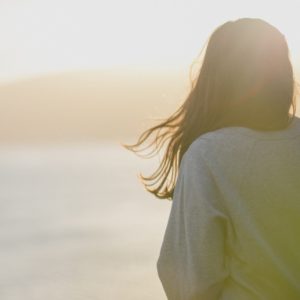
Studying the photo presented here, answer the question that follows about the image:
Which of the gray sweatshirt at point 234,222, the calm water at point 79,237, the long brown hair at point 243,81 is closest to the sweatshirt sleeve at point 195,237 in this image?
the gray sweatshirt at point 234,222

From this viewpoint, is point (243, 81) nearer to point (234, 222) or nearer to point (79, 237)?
point (234, 222)

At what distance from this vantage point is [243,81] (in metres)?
1.69

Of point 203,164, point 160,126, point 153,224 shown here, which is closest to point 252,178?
point 203,164

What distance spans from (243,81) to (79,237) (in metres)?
4.45

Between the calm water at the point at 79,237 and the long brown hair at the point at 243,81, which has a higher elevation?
the long brown hair at the point at 243,81

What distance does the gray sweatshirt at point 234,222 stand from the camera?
1626 mm

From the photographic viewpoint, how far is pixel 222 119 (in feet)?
5.64

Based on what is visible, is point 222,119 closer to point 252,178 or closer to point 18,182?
point 252,178

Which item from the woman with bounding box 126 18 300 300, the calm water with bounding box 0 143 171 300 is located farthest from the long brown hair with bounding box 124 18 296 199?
the calm water with bounding box 0 143 171 300

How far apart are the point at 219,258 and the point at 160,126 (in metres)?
0.47

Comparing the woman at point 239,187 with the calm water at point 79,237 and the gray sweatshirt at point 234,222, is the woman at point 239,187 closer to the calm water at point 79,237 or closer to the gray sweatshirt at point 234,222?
the gray sweatshirt at point 234,222

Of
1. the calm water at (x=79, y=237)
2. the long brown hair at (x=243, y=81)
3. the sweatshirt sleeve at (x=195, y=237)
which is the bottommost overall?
the calm water at (x=79, y=237)

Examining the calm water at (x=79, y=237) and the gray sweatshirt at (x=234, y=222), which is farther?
the calm water at (x=79, y=237)

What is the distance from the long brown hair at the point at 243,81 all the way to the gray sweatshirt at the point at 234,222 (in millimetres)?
53
